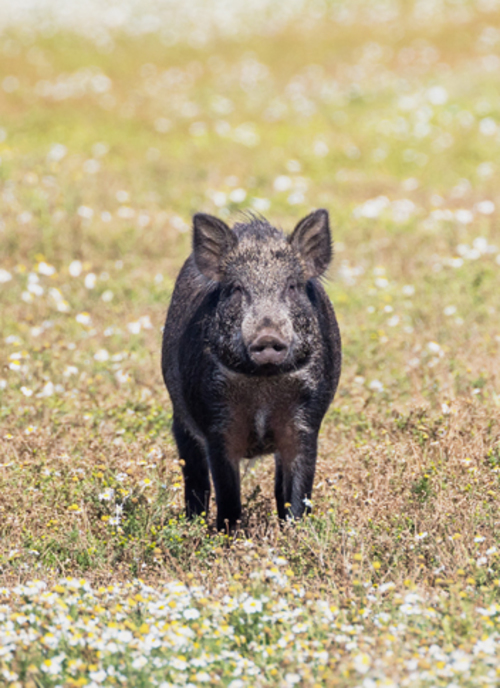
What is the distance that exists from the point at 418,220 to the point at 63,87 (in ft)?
43.0

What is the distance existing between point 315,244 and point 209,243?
0.65 meters

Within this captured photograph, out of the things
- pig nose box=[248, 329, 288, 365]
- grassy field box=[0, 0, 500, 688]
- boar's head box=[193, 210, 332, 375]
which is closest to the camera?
grassy field box=[0, 0, 500, 688]

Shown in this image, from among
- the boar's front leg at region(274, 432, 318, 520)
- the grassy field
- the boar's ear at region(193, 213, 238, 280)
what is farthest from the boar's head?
the grassy field

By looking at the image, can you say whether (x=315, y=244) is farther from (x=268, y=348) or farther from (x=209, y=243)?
(x=268, y=348)

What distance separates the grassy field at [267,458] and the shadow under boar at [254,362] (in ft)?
1.23

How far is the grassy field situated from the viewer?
153 inches

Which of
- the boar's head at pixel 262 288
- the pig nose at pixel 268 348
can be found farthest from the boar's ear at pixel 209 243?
the pig nose at pixel 268 348

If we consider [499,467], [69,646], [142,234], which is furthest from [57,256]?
[69,646]

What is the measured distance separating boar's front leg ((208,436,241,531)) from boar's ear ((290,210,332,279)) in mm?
1190

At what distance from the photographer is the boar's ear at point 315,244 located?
5973mm

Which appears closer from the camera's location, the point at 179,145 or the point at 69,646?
the point at 69,646

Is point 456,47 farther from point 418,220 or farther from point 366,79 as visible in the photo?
point 418,220

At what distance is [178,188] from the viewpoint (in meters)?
16.1

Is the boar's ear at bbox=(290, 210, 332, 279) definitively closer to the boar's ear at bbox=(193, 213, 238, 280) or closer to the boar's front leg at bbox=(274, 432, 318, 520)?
the boar's ear at bbox=(193, 213, 238, 280)
